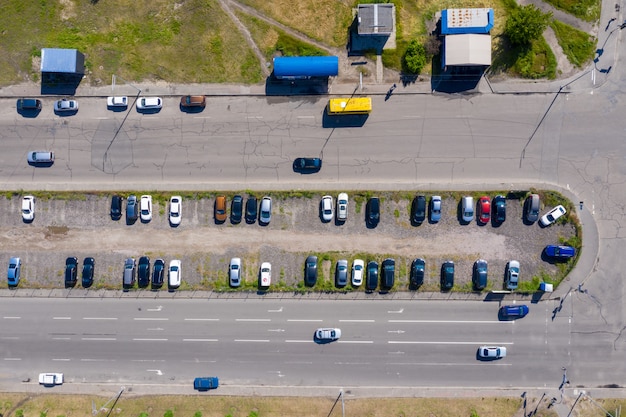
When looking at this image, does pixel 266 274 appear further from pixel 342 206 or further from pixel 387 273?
pixel 387 273

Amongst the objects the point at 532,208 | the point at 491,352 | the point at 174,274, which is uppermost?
the point at 532,208

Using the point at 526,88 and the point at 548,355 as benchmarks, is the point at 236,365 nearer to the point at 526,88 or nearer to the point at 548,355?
the point at 548,355

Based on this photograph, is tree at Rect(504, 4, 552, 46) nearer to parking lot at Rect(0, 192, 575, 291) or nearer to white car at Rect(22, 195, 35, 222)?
parking lot at Rect(0, 192, 575, 291)

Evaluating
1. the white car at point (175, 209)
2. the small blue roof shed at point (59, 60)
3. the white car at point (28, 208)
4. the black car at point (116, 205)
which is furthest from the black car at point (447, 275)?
the white car at point (28, 208)

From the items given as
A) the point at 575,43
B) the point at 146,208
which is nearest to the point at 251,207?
the point at 146,208

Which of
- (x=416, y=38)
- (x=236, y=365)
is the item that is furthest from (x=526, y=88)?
(x=236, y=365)

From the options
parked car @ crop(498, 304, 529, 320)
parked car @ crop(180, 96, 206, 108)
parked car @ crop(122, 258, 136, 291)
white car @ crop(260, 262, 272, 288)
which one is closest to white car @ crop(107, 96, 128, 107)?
parked car @ crop(180, 96, 206, 108)
